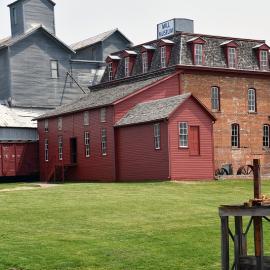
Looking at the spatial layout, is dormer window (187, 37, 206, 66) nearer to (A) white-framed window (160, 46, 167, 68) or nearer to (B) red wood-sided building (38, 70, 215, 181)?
(A) white-framed window (160, 46, 167, 68)

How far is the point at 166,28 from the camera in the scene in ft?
178

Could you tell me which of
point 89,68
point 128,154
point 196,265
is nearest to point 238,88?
point 128,154

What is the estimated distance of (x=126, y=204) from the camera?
25.6 metres

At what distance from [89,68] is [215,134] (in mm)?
20197

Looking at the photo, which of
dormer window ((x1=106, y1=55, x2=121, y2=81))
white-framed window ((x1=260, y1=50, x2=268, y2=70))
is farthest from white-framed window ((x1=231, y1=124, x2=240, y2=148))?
dormer window ((x1=106, y1=55, x2=121, y2=81))

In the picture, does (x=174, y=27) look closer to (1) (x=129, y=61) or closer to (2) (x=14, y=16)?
(1) (x=129, y=61)

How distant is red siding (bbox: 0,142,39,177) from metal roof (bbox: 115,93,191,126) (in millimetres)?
10590

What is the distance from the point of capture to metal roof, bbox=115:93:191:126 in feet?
127

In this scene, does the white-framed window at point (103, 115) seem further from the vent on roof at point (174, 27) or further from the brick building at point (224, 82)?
the vent on roof at point (174, 27)

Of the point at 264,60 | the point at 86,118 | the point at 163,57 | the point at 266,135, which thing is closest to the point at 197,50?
the point at 163,57

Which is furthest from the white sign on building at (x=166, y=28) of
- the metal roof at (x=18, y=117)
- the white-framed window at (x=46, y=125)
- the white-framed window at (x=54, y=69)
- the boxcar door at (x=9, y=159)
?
the boxcar door at (x=9, y=159)

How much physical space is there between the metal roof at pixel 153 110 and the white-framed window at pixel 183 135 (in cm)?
117

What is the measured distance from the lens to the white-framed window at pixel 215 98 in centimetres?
4600

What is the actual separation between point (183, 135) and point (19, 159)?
15977mm
